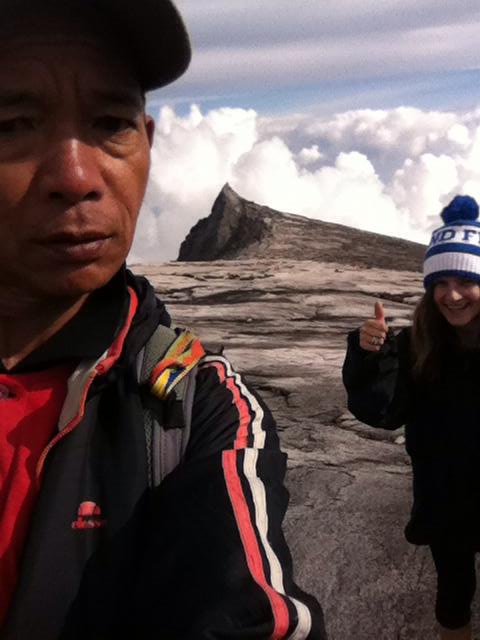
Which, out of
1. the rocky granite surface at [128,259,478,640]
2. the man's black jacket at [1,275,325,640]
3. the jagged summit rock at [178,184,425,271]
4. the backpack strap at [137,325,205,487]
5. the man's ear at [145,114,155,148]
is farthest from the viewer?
the jagged summit rock at [178,184,425,271]

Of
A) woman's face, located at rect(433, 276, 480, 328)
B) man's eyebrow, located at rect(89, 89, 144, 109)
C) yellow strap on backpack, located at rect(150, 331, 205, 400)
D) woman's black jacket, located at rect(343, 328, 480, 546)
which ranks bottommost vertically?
woman's black jacket, located at rect(343, 328, 480, 546)

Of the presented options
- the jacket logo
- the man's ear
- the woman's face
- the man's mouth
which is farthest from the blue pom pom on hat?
the jacket logo

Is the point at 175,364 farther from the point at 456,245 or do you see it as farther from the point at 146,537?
the point at 456,245

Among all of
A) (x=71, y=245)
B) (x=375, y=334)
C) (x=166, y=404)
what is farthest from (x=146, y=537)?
(x=375, y=334)

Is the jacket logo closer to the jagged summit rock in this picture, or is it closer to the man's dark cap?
the man's dark cap

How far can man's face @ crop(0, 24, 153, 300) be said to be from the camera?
1128 mm

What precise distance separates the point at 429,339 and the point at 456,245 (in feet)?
1.27

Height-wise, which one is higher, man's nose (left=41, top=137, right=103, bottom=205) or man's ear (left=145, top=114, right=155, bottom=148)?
man's ear (left=145, top=114, right=155, bottom=148)

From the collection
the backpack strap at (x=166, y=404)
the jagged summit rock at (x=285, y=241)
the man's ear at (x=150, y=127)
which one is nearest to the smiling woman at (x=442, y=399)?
the man's ear at (x=150, y=127)

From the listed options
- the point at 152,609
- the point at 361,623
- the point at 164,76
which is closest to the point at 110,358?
the point at 152,609

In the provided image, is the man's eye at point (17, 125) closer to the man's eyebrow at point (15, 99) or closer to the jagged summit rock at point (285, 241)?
the man's eyebrow at point (15, 99)

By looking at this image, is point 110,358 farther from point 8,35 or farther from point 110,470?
point 8,35

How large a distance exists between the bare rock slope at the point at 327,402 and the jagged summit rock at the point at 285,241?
0.05 metres

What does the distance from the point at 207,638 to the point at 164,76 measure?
0.86m
